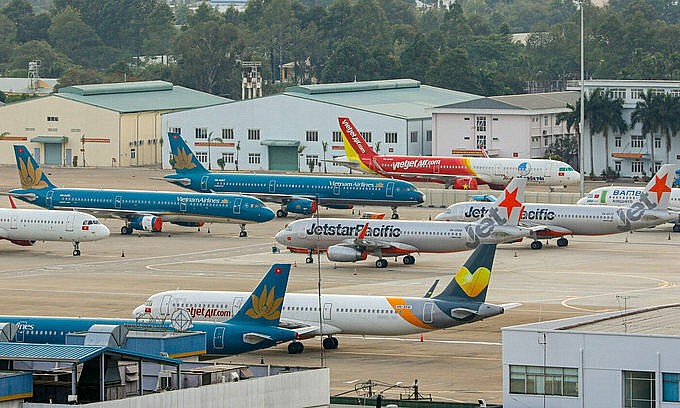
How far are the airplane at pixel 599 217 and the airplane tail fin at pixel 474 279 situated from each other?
44284 millimetres

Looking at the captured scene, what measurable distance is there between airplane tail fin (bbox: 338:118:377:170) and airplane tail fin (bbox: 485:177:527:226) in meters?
56.8

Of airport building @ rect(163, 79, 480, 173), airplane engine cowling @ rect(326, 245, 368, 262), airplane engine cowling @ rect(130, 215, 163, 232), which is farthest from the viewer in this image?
airport building @ rect(163, 79, 480, 173)

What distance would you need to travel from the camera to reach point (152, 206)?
126 m

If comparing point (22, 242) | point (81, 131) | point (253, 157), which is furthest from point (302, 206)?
point (81, 131)

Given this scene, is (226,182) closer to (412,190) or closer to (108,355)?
(412,190)

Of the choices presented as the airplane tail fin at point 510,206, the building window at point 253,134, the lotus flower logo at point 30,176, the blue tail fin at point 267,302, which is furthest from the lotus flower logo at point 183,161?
the blue tail fin at point 267,302

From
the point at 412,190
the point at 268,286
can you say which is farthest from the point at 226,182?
the point at 268,286

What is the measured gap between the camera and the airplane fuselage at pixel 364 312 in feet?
236

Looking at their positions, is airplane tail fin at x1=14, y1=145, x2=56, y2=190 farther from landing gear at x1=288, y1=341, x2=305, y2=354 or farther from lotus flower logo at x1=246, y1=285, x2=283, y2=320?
lotus flower logo at x1=246, y1=285, x2=283, y2=320

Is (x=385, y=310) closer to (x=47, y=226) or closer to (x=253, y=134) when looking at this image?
(x=47, y=226)

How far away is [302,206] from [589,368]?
8901 centimetres

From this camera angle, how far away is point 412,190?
138250 millimetres

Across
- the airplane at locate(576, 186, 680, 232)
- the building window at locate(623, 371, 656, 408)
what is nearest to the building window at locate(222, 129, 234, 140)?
the airplane at locate(576, 186, 680, 232)

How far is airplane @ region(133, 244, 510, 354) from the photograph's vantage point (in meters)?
72.1
